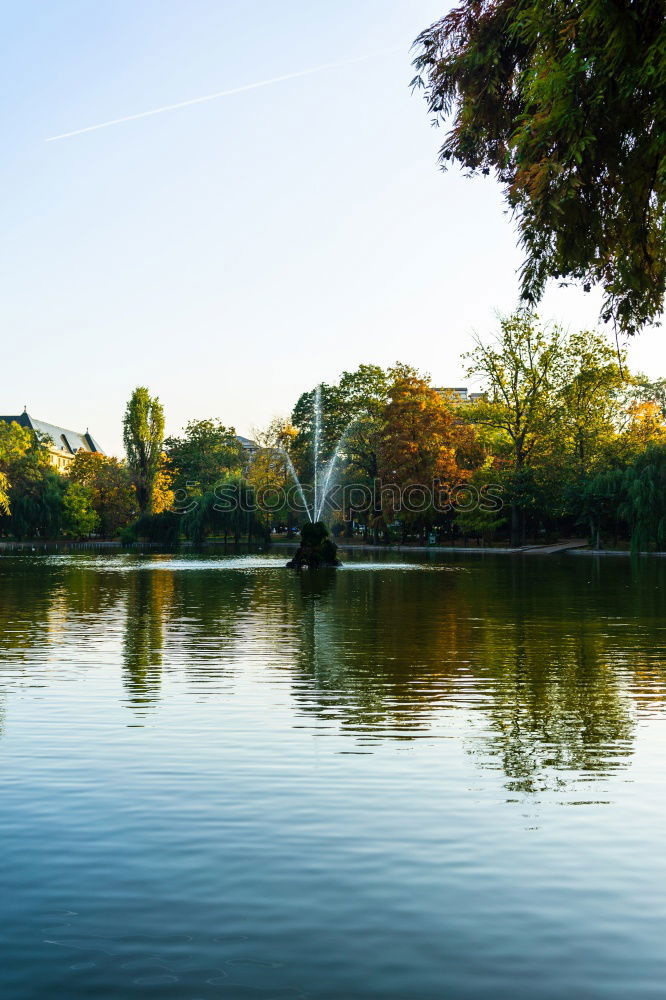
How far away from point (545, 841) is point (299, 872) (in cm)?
156

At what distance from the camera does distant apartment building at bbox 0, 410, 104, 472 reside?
481 feet

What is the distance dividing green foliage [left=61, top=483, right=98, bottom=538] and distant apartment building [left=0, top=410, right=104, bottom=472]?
49.6 metres

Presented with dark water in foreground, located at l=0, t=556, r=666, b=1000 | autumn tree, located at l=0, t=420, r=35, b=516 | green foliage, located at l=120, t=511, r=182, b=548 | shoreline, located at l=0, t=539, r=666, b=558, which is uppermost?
autumn tree, located at l=0, t=420, r=35, b=516

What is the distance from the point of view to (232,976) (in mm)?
4379

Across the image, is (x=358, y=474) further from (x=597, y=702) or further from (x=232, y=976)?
(x=232, y=976)

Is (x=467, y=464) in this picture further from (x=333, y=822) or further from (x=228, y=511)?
(x=333, y=822)

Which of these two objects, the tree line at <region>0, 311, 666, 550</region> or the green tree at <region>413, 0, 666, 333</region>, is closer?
the green tree at <region>413, 0, 666, 333</region>

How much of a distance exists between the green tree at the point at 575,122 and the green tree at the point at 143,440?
263 ft

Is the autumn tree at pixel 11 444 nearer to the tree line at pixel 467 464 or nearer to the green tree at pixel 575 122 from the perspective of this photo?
the tree line at pixel 467 464

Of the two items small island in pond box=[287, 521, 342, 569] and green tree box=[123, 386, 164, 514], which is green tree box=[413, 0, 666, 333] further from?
green tree box=[123, 386, 164, 514]

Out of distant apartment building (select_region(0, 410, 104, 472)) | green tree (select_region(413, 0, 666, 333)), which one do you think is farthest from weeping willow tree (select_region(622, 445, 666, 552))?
distant apartment building (select_region(0, 410, 104, 472))

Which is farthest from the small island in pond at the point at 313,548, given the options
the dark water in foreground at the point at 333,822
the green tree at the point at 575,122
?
the green tree at the point at 575,122

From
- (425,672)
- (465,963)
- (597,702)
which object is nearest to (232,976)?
(465,963)

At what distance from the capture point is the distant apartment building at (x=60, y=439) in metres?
146
